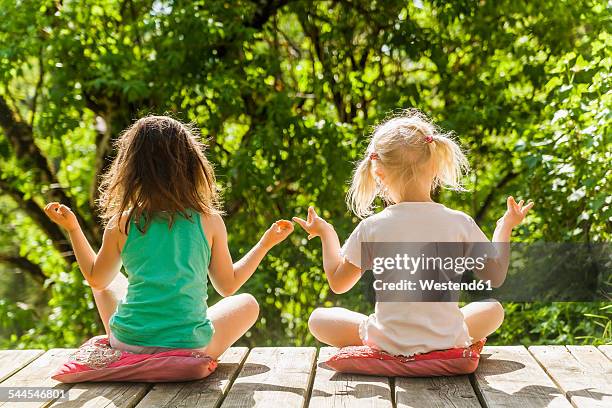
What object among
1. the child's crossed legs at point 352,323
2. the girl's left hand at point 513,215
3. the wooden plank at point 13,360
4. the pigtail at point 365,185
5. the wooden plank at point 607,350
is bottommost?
the wooden plank at point 13,360

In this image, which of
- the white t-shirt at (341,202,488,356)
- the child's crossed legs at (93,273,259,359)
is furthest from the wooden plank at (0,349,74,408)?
the white t-shirt at (341,202,488,356)

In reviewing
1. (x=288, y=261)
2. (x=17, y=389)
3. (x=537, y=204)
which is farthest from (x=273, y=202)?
(x=17, y=389)

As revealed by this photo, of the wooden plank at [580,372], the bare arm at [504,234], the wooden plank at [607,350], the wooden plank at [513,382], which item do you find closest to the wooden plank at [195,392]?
the wooden plank at [513,382]

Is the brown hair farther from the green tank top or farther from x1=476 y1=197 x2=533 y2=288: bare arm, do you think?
x1=476 y1=197 x2=533 y2=288: bare arm

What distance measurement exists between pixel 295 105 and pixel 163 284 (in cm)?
284

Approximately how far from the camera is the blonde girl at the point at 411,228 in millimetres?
2680

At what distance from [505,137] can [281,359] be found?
308 cm

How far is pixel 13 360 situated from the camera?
3117mm

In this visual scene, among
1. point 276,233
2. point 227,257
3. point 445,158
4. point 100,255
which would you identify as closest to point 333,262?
point 276,233

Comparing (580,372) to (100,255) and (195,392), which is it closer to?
(195,392)

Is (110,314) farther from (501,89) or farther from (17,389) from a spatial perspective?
(501,89)

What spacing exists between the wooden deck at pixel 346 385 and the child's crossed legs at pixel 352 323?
98mm

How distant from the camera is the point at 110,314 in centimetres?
299

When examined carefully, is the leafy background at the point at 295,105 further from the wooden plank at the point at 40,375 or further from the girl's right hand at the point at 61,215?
the girl's right hand at the point at 61,215
